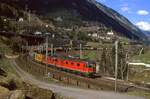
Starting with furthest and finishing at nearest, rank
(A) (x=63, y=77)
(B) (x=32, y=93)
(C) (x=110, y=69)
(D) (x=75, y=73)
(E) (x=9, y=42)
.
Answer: (E) (x=9, y=42), (C) (x=110, y=69), (D) (x=75, y=73), (A) (x=63, y=77), (B) (x=32, y=93)

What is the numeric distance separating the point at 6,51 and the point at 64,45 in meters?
44.5

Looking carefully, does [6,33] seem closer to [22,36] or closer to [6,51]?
[22,36]

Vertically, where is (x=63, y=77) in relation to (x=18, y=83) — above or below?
below

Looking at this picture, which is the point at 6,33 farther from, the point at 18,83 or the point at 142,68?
the point at 18,83

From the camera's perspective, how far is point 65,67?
84.1 m

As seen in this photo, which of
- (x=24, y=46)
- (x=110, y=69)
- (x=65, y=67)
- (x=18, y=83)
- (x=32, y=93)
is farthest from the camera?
(x=24, y=46)

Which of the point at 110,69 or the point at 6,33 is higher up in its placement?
the point at 6,33

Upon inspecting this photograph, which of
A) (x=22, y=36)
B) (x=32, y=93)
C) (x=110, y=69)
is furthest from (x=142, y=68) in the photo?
(x=22, y=36)

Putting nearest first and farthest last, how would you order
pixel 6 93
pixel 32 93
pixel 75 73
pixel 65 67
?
pixel 6 93, pixel 32 93, pixel 75 73, pixel 65 67

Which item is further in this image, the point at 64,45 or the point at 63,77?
the point at 64,45

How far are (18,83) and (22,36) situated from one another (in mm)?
171483

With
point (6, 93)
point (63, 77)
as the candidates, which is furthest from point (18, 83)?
point (63, 77)

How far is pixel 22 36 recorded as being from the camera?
641 feet

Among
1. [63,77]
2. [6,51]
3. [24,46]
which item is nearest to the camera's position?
[63,77]
